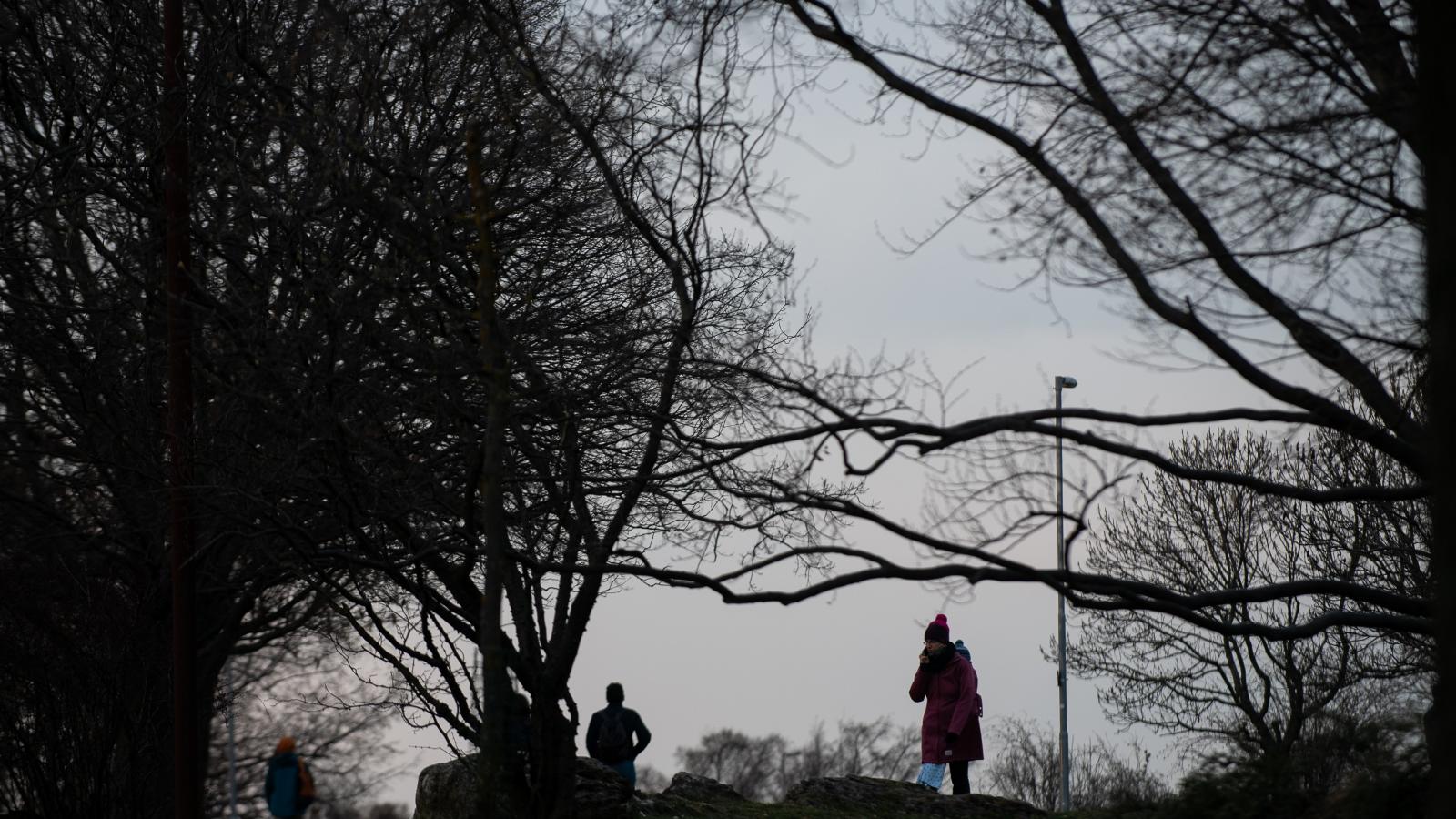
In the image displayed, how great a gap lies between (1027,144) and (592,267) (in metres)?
4.69

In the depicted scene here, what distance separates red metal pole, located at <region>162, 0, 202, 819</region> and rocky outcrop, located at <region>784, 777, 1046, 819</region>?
6230mm

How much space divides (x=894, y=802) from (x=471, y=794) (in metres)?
4.84

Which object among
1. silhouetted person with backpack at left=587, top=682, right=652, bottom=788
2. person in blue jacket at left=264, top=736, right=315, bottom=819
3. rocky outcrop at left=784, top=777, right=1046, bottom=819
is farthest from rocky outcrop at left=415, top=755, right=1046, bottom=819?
person in blue jacket at left=264, top=736, right=315, bottom=819

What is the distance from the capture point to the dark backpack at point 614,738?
13.3 m

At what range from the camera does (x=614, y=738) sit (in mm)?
13273

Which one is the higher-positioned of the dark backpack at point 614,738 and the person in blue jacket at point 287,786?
the dark backpack at point 614,738

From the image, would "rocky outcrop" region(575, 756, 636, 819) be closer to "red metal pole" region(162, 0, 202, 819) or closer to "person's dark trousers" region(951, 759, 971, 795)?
"red metal pole" region(162, 0, 202, 819)

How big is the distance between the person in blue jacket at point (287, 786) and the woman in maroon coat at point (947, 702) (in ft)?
22.1

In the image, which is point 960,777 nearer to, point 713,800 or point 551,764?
point 713,800

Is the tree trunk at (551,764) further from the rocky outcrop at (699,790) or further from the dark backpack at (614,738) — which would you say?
the rocky outcrop at (699,790)

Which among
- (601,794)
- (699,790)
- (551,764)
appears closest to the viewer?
(551,764)

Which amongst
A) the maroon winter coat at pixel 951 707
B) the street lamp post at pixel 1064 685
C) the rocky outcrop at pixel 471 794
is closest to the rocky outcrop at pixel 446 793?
the rocky outcrop at pixel 471 794

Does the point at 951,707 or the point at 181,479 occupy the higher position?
the point at 181,479

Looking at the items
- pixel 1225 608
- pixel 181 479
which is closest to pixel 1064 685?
pixel 1225 608
